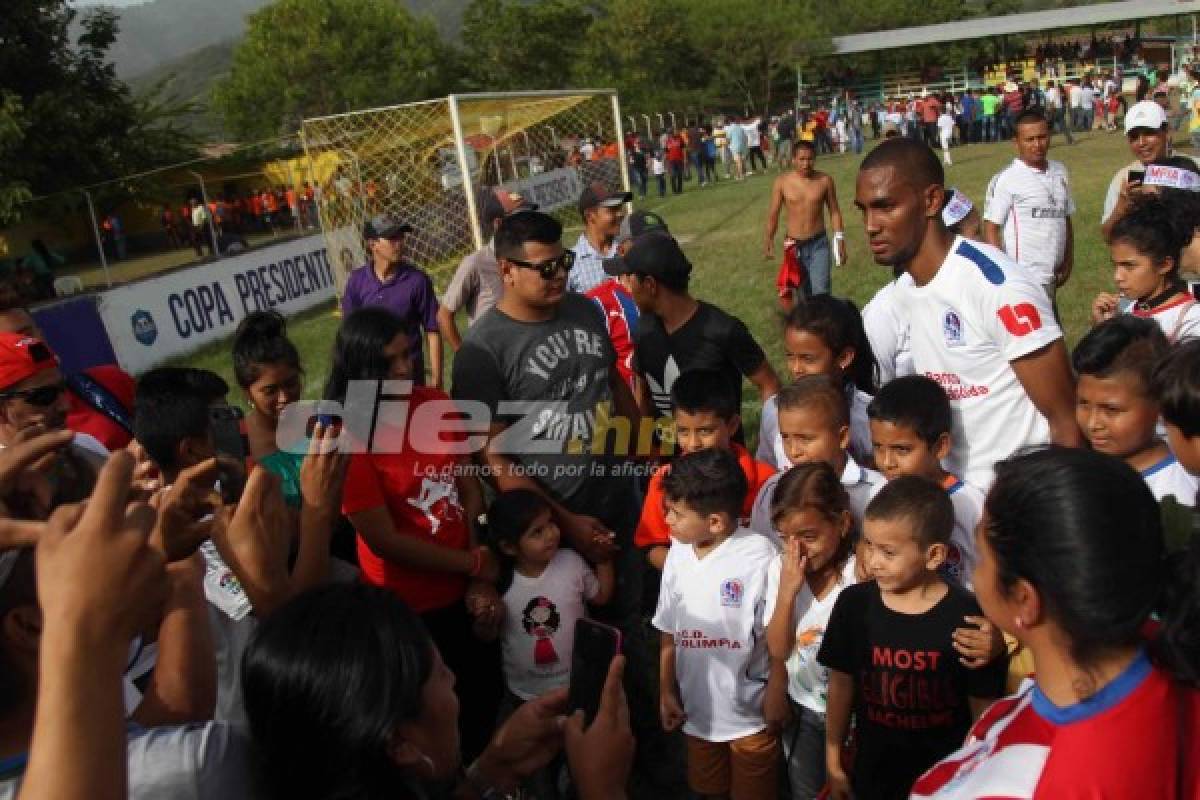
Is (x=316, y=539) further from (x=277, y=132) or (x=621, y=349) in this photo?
(x=277, y=132)

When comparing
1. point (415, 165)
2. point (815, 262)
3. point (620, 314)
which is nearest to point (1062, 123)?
point (415, 165)

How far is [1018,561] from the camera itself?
1.67m

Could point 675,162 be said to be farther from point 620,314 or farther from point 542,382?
point 542,382

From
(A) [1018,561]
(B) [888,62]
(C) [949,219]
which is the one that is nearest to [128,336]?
(C) [949,219]

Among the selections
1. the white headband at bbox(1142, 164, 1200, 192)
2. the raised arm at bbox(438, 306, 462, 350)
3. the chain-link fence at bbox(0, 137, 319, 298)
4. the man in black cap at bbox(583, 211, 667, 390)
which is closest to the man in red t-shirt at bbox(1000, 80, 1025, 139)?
the chain-link fence at bbox(0, 137, 319, 298)

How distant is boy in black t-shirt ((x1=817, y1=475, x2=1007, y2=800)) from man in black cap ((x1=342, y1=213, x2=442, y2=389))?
13.4ft

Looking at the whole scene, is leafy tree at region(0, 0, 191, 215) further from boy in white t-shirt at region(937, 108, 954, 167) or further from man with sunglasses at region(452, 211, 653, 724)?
man with sunglasses at region(452, 211, 653, 724)

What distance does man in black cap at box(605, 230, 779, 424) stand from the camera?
155 inches

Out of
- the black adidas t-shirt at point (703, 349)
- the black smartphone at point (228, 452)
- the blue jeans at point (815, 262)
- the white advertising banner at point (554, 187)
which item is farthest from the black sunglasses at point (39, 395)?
the white advertising banner at point (554, 187)

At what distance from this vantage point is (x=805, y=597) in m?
2.98

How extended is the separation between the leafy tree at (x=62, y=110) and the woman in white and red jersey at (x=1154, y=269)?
3080 cm

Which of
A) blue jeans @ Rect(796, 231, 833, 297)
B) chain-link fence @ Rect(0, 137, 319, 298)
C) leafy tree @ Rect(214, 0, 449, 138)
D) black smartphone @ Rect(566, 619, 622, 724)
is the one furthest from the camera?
leafy tree @ Rect(214, 0, 449, 138)

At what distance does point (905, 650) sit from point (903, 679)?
0.26 feet

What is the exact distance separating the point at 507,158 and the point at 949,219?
17.4 m
